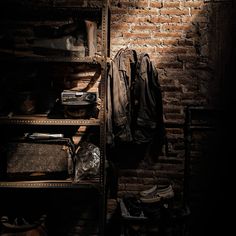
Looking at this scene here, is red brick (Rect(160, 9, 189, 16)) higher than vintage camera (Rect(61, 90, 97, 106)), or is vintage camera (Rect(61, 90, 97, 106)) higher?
red brick (Rect(160, 9, 189, 16))

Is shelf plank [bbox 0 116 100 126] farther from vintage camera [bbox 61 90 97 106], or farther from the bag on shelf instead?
the bag on shelf

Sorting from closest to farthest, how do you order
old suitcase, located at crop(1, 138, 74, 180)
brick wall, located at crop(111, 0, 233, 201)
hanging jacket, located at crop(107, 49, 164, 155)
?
old suitcase, located at crop(1, 138, 74, 180)
hanging jacket, located at crop(107, 49, 164, 155)
brick wall, located at crop(111, 0, 233, 201)

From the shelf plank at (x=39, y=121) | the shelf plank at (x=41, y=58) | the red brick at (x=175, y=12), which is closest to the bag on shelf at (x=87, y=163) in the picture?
the shelf plank at (x=39, y=121)

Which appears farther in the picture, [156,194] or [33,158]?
[156,194]

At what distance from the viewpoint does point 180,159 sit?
3102mm

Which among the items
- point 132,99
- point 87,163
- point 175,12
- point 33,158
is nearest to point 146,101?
point 132,99

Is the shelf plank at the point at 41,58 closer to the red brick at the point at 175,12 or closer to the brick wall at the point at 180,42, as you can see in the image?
the brick wall at the point at 180,42

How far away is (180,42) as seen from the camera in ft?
9.86

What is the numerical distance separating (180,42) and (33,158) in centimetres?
178

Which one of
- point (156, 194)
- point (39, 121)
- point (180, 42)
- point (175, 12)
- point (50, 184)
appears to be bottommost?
point (156, 194)

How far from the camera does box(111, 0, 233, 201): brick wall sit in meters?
2.97

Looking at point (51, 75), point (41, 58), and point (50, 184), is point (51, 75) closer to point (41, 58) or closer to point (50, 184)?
point (41, 58)

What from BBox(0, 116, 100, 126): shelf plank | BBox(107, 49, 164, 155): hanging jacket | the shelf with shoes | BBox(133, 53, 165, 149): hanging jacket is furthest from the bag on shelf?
BBox(133, 53, 165, 149): hanging jacket

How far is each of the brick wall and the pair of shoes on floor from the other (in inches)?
25.2
